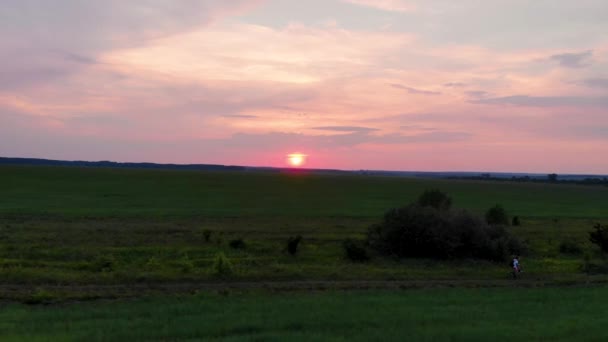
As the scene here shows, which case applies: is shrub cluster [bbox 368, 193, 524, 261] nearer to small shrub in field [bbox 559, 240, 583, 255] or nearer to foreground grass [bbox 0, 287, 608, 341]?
small shrub in field [bbox 559, 240, 583, 255]

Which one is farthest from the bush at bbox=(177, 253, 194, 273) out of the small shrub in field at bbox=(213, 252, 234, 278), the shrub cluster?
the shrub cluster

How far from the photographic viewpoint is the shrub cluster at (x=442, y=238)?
26359mm

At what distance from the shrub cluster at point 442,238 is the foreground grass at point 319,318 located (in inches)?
371

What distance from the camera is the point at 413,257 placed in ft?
86.7

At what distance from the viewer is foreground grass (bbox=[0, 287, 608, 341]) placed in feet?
39.4

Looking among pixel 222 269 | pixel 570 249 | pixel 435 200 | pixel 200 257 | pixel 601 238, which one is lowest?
pixel 200 257

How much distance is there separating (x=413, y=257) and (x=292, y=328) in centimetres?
1484

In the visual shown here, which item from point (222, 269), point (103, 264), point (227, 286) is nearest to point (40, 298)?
point (227, 286)

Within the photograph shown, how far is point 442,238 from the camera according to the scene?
85.7ft

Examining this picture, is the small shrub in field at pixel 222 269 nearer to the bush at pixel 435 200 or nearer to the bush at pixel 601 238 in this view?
the bush at pixel 435 200

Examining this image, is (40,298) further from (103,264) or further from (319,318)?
(319,318)

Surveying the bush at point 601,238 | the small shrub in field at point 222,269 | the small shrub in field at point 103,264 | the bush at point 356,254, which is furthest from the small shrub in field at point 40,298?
the bush at point 601,238

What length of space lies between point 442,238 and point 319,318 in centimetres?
1412

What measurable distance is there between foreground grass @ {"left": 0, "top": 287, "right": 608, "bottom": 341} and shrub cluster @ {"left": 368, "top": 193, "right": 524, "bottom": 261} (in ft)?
30.9
